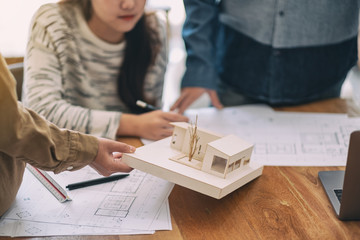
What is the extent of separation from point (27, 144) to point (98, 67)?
26.7 inches

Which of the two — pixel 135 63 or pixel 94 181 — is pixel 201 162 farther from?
pixel 135 63

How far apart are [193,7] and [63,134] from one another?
2.51 ft

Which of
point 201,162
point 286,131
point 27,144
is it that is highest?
point 27,144

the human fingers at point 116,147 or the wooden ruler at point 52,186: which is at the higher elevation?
the human fingers at point 116,147

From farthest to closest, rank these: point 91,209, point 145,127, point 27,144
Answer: point 145,127 < point 91,209 < point 27,144

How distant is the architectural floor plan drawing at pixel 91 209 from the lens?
76 cm

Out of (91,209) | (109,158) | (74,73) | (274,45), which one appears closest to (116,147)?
(109,158)

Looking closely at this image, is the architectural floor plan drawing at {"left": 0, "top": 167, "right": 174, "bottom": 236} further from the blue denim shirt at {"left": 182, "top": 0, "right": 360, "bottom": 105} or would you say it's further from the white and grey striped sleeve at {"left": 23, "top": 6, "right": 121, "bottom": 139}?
the blue denim shirt at {"left": 182, "top": 0, "right": 360, "bottom": 105}

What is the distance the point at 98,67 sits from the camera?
4.41 ft

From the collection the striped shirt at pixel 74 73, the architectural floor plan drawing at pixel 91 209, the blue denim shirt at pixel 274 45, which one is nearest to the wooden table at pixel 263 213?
the architectural floor plan drawing at pixel 91 209

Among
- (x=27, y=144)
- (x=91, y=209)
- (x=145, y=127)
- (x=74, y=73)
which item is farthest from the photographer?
(x=74, y=73)

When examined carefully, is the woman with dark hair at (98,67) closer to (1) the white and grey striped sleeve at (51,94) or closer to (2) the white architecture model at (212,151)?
(1) the white and grey striped sleeve at (51,94)

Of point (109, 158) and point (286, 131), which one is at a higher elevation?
point (109, 158)

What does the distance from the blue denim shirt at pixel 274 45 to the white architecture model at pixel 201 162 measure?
0.51 metres
